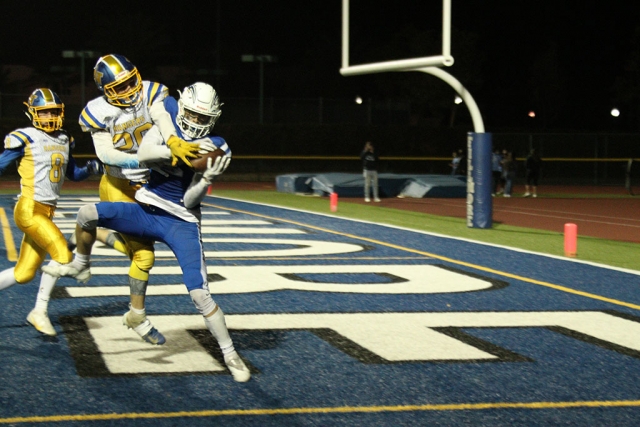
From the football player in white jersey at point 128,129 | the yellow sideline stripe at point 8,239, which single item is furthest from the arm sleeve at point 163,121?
the yellow sideline stripe at point 8,239

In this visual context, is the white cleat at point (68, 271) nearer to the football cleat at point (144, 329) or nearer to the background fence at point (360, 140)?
the football cleat at point (144, 329)

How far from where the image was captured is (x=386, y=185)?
90.7ft

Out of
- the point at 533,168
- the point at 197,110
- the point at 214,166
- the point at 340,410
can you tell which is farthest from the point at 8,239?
the point at 533,168

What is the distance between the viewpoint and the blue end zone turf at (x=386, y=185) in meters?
26.8

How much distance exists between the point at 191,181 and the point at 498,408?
2.18 metres

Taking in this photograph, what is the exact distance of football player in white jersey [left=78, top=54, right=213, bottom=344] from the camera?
6293 mm

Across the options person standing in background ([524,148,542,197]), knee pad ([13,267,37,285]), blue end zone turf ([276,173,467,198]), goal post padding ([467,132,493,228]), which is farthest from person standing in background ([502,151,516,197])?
knee pad ([13,267,37,285])

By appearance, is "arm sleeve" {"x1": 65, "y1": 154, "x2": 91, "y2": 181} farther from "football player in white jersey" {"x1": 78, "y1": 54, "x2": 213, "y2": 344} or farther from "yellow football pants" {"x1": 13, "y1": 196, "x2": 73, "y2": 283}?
"yellow football pants" {"x1": 13, "y1": 196, "x2": 73, "y2": 283}

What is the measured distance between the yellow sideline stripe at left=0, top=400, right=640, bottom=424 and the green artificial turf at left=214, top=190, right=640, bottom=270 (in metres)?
6.58

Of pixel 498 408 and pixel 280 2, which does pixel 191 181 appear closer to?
pixel 498 408

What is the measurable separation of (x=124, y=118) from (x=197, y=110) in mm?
1362

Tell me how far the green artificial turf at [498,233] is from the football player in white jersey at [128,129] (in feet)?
22.4

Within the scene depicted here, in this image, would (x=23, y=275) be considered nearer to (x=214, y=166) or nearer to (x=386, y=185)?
(x=214, y=166)

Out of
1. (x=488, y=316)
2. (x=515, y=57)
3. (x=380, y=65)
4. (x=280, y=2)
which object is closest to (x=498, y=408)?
(x=488, y=316)
